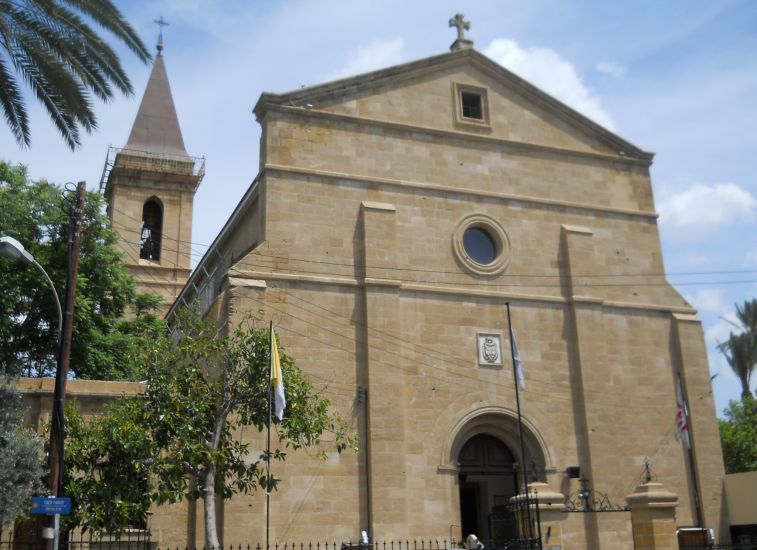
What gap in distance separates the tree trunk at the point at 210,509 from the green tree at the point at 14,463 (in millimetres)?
2940

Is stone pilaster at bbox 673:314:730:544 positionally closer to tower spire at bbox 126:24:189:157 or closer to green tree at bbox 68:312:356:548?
green tree at bbox 68:312:356:548

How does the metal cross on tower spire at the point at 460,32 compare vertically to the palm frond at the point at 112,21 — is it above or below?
above

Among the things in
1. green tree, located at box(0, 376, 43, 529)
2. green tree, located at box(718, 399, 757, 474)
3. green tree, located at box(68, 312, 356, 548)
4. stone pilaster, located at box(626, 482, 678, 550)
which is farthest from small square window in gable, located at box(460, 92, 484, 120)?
green tree, located at box(718, 399, 757, 474)

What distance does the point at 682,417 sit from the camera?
23.0m

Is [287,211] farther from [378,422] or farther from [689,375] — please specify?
[689,375]

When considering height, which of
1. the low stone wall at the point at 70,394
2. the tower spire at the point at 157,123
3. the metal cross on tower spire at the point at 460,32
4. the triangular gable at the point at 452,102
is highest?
the tower spire at the point at 157,123

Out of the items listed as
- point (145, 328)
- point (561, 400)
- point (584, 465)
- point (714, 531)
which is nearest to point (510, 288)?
point (561, 400)

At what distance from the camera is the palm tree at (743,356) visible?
4469 cm

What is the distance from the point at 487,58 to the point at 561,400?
33.9 ft

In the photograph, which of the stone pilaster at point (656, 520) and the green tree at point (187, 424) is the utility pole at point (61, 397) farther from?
the stone pilaster at point (656, 520)

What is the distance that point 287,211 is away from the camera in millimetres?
21656

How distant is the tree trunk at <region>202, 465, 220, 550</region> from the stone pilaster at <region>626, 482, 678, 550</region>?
8.35 m

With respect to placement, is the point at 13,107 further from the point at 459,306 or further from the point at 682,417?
the point at 682,417

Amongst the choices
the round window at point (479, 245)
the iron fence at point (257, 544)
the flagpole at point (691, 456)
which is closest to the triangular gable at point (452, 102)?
the round window at point (479, 245)
